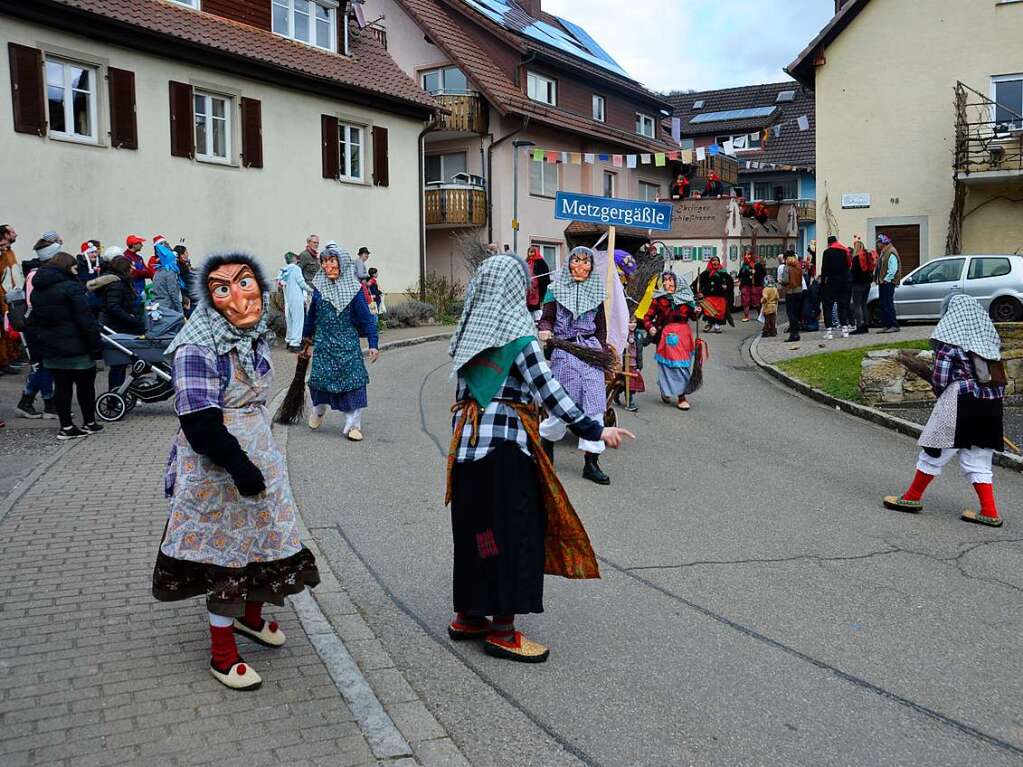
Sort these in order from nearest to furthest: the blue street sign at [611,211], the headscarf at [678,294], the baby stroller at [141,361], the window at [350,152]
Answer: the blue street sign at [611,211]
the baby stroller at [141,361]
the headscarf at [678,294]
the window at [350,152]

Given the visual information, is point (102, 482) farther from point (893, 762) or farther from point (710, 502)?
point (893, 762)

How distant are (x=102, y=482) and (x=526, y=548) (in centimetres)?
482

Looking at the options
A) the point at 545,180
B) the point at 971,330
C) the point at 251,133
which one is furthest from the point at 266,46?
the point at 971,330

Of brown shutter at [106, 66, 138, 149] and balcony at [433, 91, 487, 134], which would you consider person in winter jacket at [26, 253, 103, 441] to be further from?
balcony at [433, 91, 487, 134]

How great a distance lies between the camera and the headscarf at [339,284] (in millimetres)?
10508

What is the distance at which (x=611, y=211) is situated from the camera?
10227 mm

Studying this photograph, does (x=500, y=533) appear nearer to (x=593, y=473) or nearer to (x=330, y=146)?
(x=593, y=473)

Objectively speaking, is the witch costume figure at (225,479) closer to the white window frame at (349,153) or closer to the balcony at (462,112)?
the white window frame at (349,153)

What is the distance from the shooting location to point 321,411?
35.8 feet

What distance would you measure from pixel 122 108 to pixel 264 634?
17.6m

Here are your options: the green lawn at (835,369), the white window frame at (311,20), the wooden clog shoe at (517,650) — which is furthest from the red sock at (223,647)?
the white window frame at (311,20)

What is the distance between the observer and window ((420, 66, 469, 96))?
3443 cm

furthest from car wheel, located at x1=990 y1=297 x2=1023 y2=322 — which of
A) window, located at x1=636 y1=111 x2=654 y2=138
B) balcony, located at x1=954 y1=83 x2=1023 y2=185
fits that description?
window, located at x1=636 y1=111 x2=654 y2=138

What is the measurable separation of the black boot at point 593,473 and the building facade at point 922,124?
68.5 feet
